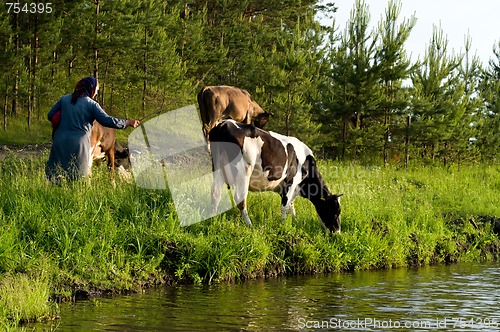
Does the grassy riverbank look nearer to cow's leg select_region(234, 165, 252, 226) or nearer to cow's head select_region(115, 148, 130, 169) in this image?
cow's leg select_region(234, 165, 252, 226)

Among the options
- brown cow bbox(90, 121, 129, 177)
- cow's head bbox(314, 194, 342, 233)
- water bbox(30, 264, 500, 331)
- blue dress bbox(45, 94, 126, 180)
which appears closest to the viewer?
water bbox(30, 264, 500, 331)

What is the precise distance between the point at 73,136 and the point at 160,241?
7.69ft

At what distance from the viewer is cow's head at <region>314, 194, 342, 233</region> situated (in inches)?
501

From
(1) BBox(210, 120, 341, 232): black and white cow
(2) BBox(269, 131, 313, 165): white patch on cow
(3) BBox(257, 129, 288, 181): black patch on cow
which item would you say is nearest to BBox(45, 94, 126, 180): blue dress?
(1) BBox(210, 120, 341, 232): black and white cow

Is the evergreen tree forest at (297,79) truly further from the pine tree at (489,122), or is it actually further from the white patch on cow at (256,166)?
the white patch on cow at (256,166)

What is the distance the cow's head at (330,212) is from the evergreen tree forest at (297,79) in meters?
13.0

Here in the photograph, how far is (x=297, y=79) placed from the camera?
2752 centimetres

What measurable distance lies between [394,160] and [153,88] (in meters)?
13.6

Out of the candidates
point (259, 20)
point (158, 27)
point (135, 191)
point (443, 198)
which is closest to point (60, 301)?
point (135, 191)

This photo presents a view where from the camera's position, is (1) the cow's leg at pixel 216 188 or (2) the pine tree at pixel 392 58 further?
(2) the pine tree at pixel 392 58

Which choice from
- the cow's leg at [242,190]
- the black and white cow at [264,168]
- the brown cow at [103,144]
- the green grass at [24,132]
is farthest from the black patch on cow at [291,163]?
the green grass at [24,132]

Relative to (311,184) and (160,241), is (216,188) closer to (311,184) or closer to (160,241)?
(160,241)

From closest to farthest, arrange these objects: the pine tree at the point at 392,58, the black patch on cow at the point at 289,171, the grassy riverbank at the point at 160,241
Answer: the grassy riverbank at the point at 160,241
the black patch on cow at the point at 289,171
the pine tree at the point at 392,58

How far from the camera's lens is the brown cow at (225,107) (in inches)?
621
